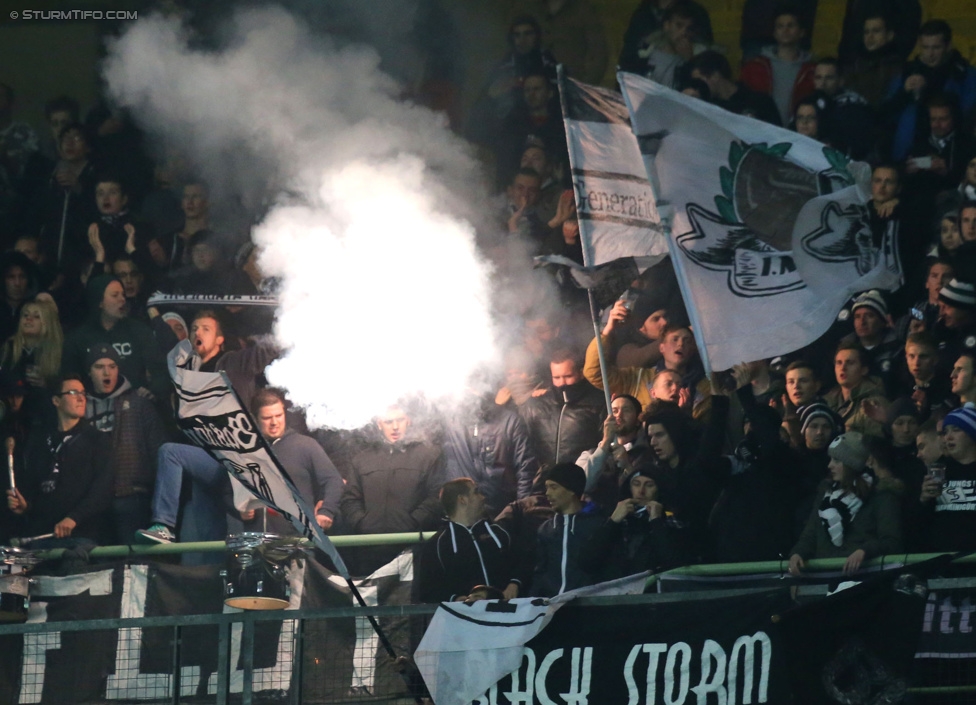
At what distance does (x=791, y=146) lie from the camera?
28.5 feet

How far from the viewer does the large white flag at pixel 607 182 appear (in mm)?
8914

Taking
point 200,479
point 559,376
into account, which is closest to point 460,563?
point 559,376

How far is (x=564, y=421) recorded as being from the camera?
8750mm

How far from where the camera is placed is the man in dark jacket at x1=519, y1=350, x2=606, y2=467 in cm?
866

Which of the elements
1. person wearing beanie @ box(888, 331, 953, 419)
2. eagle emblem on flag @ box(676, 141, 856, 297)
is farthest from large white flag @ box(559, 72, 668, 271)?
person wearing beanie @ box(888, 331, 953, 419)

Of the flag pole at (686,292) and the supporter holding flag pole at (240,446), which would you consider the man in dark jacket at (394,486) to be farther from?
the flag pole at (686,292)

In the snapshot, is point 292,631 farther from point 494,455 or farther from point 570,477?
point 494,455

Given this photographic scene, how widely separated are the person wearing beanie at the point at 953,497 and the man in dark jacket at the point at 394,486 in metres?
2.56

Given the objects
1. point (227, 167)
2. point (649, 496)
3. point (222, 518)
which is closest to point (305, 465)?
point (222, 518)

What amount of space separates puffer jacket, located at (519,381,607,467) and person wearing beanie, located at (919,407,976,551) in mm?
1899

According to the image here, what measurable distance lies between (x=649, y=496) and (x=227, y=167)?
4104 millimetres

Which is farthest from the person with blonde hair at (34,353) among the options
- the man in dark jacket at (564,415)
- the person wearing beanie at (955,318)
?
the person wearing beanie at (955,318)

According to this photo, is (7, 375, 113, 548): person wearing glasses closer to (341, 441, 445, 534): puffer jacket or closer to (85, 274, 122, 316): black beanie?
(85, 274, 122, 316): black beanie

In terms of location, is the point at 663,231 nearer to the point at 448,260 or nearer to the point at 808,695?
the point at 448,260
